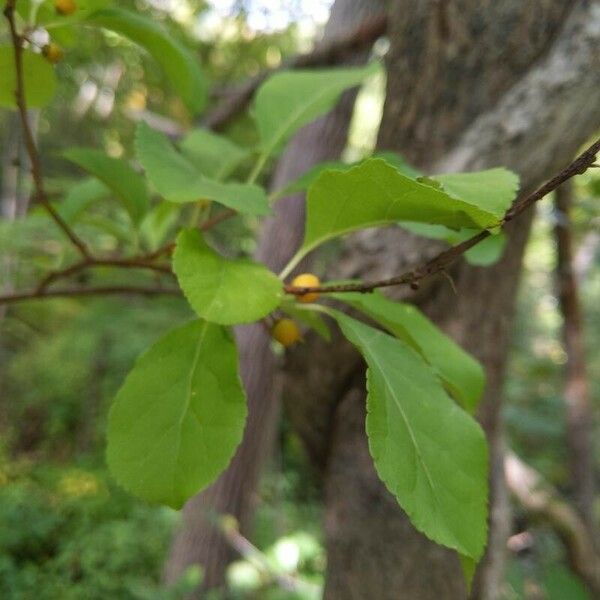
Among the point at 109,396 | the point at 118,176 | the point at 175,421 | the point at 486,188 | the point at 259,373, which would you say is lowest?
the point at 175,421

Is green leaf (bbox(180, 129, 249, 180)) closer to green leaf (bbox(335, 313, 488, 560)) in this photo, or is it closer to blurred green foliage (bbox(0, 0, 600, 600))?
blurred green foliage (bbox(0, 0, 600, 600))

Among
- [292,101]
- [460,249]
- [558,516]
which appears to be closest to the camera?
[460,249]

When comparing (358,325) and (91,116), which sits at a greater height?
(91,116)

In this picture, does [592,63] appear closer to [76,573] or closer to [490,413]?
[490,413]

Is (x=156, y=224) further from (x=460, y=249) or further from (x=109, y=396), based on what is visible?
(x=109, y=396)

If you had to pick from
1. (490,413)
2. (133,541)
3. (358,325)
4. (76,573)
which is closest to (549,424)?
(133,541)

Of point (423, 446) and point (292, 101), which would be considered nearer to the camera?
point (423, 446)

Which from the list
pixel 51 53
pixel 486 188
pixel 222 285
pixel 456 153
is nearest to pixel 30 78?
pixel 51 53
